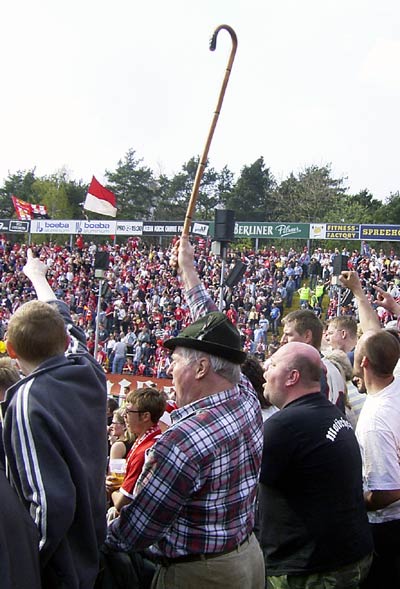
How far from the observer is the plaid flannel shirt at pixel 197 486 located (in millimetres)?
2282

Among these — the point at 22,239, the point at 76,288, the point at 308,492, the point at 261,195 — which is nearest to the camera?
the point at 308,492

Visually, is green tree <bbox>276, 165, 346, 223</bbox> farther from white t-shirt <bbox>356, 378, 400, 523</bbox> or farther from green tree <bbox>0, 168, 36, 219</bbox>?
white t-shirt <bbox>356, 378, 400, 523</bbox>

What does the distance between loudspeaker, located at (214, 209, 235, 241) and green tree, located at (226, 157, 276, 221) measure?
188 feet

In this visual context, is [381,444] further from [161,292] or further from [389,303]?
[161,292]

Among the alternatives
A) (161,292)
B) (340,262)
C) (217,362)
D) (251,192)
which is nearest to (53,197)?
(251,192)

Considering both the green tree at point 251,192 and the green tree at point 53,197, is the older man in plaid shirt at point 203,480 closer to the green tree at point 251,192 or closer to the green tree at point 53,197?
the green tree at point 251,192

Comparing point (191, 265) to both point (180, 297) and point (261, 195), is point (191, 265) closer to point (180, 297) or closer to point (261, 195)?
point (180, 297)

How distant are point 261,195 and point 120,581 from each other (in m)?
68.2

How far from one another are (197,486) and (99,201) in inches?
784

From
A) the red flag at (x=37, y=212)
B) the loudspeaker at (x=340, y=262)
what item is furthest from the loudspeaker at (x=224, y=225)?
the red flag at (x=37, y=212)

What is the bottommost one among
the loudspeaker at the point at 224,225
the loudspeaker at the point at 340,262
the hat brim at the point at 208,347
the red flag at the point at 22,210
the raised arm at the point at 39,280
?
the hat brim at the point at 208,347

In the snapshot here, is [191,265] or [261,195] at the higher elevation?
[261,195]

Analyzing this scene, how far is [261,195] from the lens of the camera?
69.4 metres

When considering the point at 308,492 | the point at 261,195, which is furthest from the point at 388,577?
the point at 261,195
